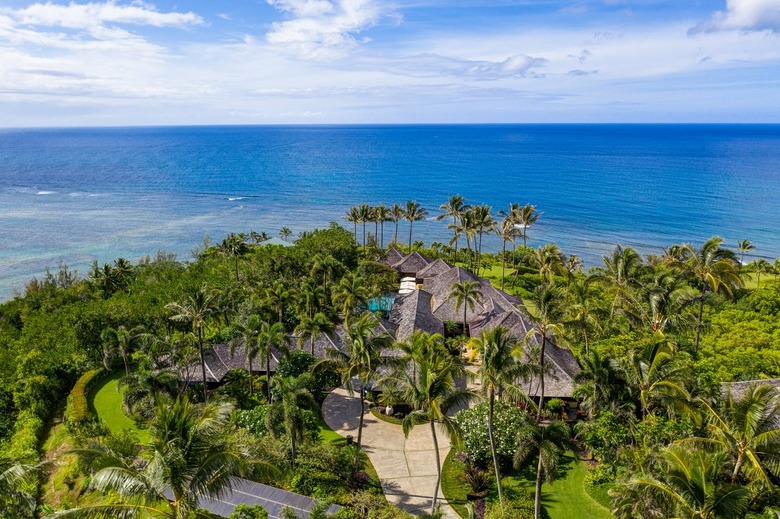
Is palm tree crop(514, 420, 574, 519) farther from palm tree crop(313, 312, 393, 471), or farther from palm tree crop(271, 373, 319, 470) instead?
palm tree crop(271, 373, 319, 470)

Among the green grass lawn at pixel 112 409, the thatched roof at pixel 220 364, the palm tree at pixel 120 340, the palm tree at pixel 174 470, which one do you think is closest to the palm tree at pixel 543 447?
the palm tree at pixel 174 470

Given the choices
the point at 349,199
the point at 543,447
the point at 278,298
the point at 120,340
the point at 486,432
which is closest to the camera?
the point at 543,447

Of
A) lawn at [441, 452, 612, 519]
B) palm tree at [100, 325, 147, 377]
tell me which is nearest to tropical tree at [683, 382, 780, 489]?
lawn at [441, 452, 612, 519]

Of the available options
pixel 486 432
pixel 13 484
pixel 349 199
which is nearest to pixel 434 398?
pixel 486 432

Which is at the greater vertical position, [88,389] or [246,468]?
[246,468]

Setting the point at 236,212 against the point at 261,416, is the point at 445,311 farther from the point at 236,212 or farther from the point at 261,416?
the point at 236,212

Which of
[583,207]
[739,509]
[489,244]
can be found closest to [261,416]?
[739,509]

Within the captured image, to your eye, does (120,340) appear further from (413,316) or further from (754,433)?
(754,433)
